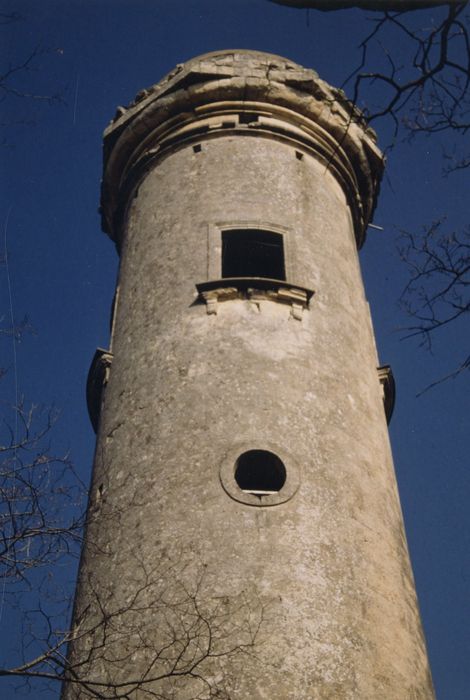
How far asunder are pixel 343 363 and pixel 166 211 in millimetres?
3260

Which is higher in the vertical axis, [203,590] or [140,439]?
[140,439]

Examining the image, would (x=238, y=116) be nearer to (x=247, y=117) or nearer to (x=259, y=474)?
(x=247, y=117)

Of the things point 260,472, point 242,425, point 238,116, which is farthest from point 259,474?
point 238,116

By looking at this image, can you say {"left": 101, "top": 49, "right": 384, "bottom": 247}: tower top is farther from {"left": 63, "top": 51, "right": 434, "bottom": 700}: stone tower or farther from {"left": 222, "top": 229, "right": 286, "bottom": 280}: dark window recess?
{"left": 222, "top": 229, "right": 286, "bottom": 280}: dark window recess

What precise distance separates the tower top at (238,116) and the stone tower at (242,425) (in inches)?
1.2

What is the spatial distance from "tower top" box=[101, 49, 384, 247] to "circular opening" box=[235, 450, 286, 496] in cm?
536

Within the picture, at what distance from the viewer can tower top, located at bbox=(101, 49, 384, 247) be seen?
1248 cm

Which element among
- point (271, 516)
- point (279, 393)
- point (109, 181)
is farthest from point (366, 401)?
point (109, 181)

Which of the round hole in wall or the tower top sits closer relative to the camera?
the round hole in wall

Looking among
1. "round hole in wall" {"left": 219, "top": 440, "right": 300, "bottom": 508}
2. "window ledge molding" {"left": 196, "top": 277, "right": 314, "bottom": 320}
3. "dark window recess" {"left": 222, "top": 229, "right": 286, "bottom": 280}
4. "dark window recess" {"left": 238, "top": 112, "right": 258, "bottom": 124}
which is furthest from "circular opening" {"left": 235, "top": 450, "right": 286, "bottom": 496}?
"dark window recess" {"left": 238, "top": 112, "right": 258, "bottom": 124}

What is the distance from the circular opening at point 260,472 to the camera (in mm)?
8375

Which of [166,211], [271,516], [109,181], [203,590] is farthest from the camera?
[109,181]

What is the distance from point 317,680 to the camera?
6.93 metres

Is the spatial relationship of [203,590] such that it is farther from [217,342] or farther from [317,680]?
[217,342]
